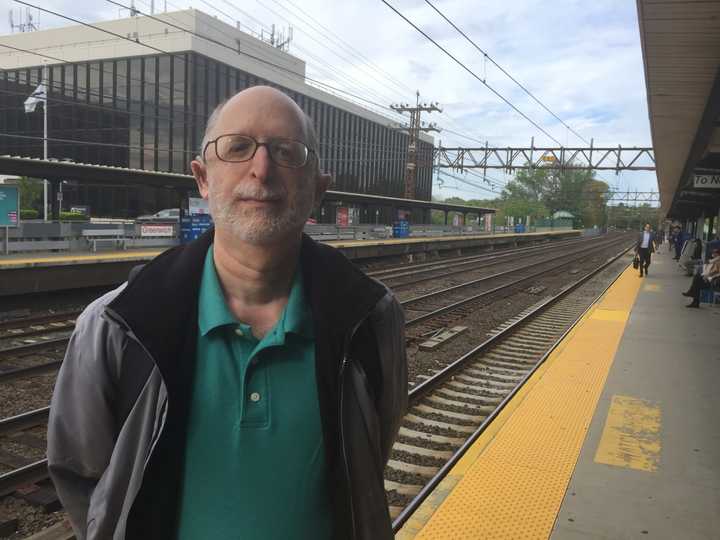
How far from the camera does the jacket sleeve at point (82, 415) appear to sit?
1499mm

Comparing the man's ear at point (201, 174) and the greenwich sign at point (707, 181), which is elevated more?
the greenwich sign at point (707, 181)

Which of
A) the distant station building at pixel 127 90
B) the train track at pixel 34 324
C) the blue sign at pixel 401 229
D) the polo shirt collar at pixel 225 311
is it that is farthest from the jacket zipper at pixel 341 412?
the distant station building at pixel 127 90

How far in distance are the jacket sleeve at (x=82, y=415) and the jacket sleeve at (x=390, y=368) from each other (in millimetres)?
741

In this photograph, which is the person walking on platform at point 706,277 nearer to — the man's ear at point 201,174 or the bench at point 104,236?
the man's ear at point 201,174

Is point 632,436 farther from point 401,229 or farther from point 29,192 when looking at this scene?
point 29,192

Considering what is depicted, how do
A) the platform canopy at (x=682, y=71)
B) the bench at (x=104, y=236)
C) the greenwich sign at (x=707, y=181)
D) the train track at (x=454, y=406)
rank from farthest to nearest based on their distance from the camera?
the greenwich sign at (x=707, y=181) < the bench at (x=104, y=236) < the platform canopy at (x=682, y=71) < the train track at (x=454, y=406)

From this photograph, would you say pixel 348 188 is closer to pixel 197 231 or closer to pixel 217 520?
pixel 197 231

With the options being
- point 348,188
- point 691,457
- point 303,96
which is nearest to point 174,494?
point 691,457

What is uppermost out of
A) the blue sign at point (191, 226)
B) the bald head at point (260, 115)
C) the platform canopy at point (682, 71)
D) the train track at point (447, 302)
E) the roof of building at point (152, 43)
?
the roof of building at point (152, 43)

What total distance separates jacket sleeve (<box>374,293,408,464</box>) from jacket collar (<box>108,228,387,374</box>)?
84 millimetres

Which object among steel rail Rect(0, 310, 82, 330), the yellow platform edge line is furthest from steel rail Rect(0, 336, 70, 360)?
the yellow platform edge line

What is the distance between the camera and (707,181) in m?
16.4

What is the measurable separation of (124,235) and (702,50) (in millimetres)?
15464

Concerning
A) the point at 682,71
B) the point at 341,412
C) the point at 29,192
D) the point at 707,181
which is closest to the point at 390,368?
the point at 341,412
